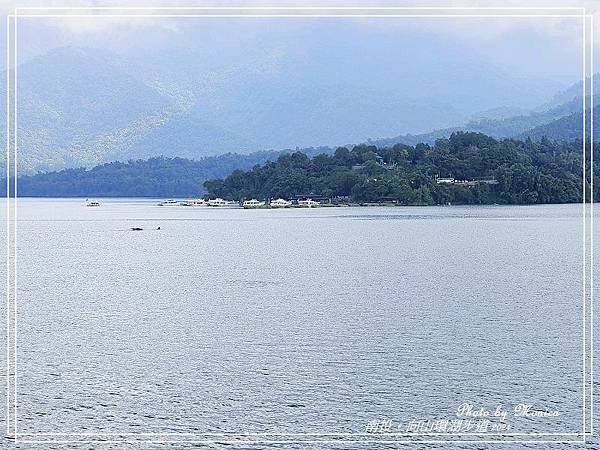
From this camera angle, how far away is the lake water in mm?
7547

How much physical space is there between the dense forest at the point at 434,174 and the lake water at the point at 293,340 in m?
33.2

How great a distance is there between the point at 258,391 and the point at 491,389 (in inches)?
90.0

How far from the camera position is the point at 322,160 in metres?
62.4

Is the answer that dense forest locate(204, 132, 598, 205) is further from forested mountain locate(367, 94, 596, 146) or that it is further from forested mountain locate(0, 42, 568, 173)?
forested mountain locate(367, 94, 596, 146)

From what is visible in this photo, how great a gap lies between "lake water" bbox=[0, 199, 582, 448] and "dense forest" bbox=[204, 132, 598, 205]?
1306 inches

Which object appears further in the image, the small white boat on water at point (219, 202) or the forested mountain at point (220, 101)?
the small white boat on water at point (219, 202)

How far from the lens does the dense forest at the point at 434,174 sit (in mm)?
55000

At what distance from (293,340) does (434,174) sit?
49143 mm

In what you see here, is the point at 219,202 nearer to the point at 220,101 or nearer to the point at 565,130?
the point at 220,101

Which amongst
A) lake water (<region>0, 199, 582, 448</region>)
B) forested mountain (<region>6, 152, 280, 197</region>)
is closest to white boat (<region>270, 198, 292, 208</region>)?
forested mountain (<region>6, 152, 280, 197</region>)

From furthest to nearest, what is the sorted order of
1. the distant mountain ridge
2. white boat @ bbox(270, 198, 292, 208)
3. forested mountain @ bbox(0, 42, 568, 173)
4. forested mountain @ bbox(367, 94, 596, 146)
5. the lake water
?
forested mountain @ bbox(367, 94, 596, 146)
the distant mountain ridge
white boat @ bbox(270, 198, 292, 208)
forested mountain @ bbox(0, 42, 568, 173)
the lake water

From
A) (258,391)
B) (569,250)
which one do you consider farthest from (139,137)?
(258,391)

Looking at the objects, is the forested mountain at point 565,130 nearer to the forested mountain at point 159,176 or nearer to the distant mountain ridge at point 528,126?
the distant mountain ridge at point 528,126

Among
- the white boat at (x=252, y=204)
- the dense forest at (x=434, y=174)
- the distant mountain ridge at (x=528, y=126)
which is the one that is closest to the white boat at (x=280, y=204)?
the white boat at (x=252, y=204)
